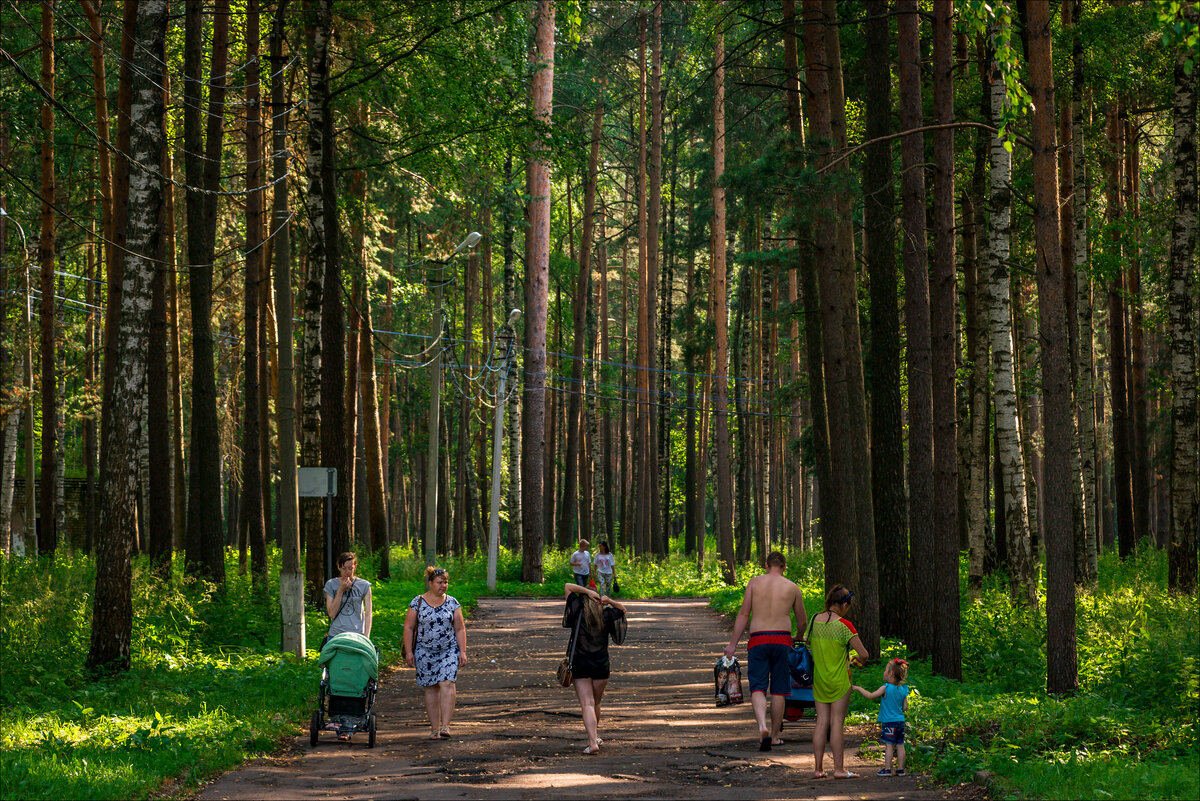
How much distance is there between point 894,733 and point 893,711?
229 millimetres

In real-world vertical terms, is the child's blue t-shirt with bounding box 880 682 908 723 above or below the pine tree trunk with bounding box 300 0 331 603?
below

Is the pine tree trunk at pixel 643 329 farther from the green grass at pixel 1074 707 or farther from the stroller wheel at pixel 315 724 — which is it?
the stroller wheel at pixel 315 724

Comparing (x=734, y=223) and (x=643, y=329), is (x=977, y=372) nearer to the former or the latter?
(x=734, y=223)

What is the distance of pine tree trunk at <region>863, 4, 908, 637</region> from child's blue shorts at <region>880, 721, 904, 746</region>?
655cm

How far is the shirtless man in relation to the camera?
1050 centimetres

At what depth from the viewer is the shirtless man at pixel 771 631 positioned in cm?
1050

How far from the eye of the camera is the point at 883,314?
619 inches

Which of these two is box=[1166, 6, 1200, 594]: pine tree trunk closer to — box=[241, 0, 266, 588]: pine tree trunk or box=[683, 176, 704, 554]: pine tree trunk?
box=[241, 0, 266, 588]: pine tree trunk

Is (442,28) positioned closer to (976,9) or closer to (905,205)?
(905,205)

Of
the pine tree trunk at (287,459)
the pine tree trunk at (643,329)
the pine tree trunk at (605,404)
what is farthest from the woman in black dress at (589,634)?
the pine tree trunk at (605,404)

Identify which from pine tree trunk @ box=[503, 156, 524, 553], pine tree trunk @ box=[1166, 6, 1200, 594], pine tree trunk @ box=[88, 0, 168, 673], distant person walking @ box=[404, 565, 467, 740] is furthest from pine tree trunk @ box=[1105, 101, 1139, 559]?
pine tree trunk @ box=[88, 0, 168, 673]

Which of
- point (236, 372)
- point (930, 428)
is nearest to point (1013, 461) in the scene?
point (930, 428)

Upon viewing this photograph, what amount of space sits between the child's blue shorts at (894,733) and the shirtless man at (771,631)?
1382 mm

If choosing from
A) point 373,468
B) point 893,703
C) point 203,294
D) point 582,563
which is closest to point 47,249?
point 203,294
